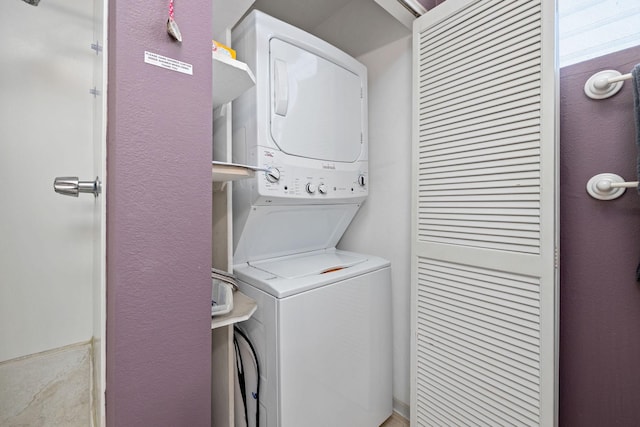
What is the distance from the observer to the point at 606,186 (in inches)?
44.3

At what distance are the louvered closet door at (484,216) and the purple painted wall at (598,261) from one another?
25cm

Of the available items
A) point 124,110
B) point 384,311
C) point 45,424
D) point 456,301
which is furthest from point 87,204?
point 456,301

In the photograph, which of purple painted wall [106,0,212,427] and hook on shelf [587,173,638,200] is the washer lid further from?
hook on shelf [587,173,638,200]

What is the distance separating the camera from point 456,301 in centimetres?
142

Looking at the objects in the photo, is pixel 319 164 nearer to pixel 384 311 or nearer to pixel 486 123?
pixel 486 123

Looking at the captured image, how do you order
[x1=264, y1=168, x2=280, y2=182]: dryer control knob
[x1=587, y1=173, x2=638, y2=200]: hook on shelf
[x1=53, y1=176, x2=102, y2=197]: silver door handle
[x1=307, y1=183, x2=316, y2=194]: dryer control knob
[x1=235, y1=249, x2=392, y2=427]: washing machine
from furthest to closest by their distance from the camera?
1. [x1=307, y1=183, x2=316, y2=194]: dryer control knob
2. [x1=264, y1=168, x2=280, y2=182]: dryer control knob
3. [x1=235, y1=249, x2=392, y2=427]: washing machine
4. [x1=587, y1=173, x2=638, y2=200]: hook on shelf
5. [x1=53, y1=176, x2=102, y2=197]: silver door handle

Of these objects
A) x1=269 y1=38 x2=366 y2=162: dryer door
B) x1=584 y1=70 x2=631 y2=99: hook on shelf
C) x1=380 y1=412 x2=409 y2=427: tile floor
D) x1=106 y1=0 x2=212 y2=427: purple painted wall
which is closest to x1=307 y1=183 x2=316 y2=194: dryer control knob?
x1=269 y1=38 x2=366 y2=162: dryer door

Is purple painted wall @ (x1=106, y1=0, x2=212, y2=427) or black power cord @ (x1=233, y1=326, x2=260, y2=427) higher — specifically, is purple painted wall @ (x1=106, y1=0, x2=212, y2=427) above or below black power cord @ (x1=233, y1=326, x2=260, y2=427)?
above

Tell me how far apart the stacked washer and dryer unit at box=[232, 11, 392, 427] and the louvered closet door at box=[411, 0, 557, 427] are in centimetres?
33

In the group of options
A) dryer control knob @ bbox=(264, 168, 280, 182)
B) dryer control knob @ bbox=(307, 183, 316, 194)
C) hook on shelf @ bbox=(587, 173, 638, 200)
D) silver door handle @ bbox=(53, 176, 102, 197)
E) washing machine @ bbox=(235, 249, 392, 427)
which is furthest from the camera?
dryer control knob @ bbox=(307, 183, 316, 194)

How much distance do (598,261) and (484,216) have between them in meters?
0.49

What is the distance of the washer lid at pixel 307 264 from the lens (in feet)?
4.76

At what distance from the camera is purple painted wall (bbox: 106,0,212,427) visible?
68cm

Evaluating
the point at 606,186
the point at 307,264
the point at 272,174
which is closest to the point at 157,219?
the point at 272,174
